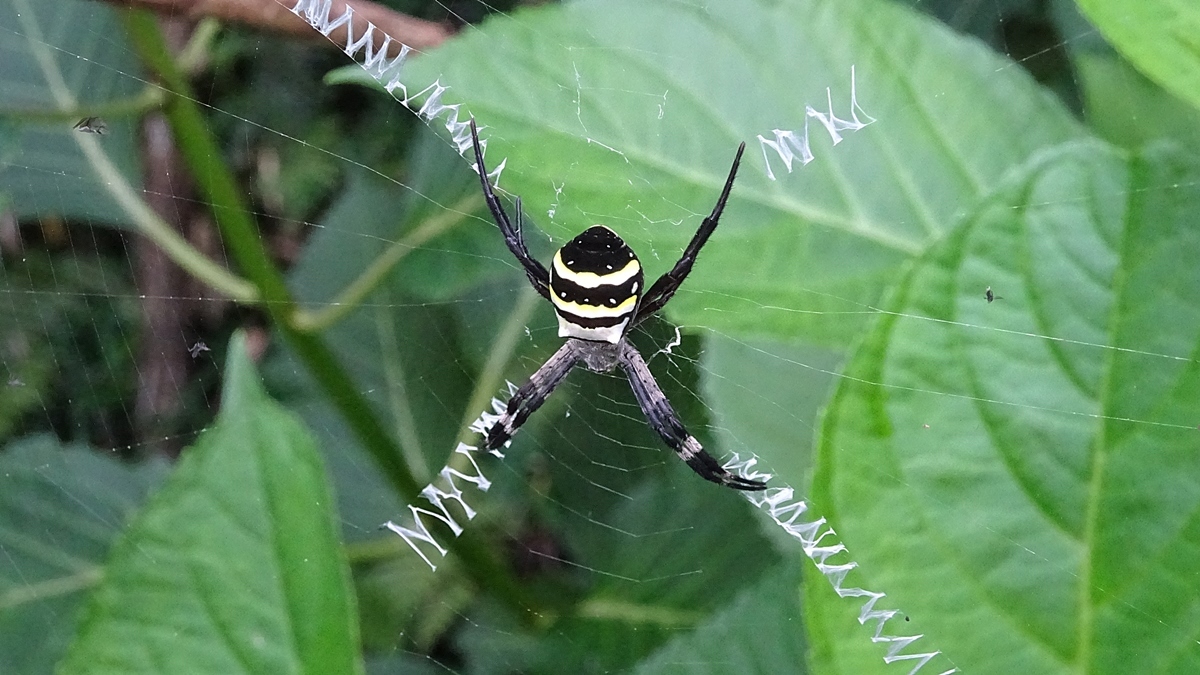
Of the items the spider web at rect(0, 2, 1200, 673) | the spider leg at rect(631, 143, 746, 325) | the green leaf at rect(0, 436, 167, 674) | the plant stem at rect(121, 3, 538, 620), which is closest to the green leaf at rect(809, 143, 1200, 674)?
the spider web at rect(0, 2, 1200, 673)

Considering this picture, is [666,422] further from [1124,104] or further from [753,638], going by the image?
[1124,104]

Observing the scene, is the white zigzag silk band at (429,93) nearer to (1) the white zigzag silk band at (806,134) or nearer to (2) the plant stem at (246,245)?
(1) the white zigzag silk band at (806,134)

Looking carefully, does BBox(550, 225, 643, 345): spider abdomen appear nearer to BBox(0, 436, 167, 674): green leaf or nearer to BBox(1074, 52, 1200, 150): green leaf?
BBox(1074, 52, 1200, 150): green leaf

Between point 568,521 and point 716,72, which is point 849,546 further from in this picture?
point 568,521

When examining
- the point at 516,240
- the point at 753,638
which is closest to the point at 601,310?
the point at 516,240

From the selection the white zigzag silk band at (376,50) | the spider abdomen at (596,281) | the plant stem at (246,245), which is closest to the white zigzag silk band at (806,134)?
the spider abdomen at (596,281)

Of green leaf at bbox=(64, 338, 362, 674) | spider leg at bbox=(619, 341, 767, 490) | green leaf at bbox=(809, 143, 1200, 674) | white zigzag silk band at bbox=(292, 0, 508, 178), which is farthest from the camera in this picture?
spider leg at bbox=(619, 341, 767, 490)

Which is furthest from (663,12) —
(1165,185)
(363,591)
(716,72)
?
(363,591)
